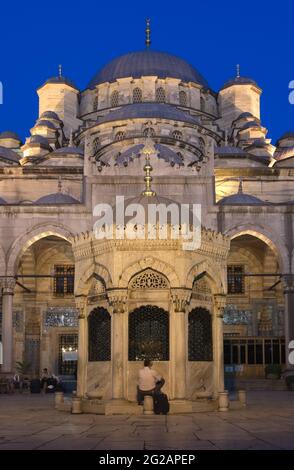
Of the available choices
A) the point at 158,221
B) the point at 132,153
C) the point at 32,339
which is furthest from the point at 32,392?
the point at 158,221

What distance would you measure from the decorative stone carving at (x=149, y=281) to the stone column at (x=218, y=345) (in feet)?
3.95

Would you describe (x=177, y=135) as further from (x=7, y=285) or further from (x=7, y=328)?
(x=7, y=328)

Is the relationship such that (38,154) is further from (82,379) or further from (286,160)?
(82,379)

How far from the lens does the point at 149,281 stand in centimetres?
1216

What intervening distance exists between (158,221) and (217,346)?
2.52 metres

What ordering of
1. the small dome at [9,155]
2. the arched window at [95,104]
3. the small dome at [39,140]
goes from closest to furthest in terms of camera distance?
the small dome at [9,155] → the small dome at [39,140] → the arched window at [95,104]

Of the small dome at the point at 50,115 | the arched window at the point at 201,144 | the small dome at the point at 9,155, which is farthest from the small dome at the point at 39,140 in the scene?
the arched window at the point at 201,144

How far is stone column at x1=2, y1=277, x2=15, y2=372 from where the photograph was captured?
84.5 feet

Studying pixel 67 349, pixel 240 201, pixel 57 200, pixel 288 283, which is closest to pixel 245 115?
pixel 240 201

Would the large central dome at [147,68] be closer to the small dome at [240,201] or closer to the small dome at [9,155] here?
the small dome at [9,155]

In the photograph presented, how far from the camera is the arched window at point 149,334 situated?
1198 centimetres

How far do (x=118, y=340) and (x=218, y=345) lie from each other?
1.96 meters

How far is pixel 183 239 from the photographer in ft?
39.2

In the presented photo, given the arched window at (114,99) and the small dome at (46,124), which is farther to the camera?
the arched window at (114,99)
